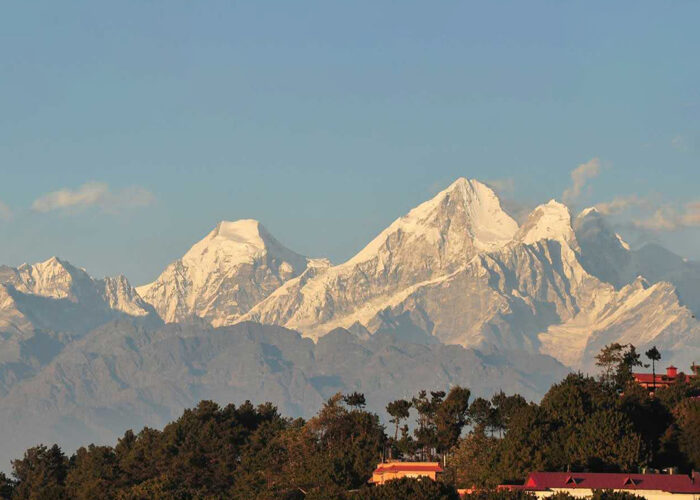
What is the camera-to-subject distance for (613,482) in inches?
6344

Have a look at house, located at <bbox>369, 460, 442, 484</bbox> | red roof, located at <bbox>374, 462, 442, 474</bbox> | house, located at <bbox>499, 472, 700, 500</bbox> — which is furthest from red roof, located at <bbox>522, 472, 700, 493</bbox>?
red roof, located at <bbox>374, 462, 442, 474</bbox>

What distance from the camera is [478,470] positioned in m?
180

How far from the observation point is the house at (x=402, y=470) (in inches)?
7121

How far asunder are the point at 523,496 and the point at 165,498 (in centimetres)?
4225

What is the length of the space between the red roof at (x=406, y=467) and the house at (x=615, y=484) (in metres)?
21.0

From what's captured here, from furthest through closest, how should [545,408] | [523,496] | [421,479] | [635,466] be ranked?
[545,408] < [635,466] < [421,479] < [523,496]

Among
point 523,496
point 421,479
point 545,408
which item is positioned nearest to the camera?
point 523,496

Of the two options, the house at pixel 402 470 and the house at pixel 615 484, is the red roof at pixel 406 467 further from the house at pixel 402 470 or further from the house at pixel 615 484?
the house at pixel 615 484

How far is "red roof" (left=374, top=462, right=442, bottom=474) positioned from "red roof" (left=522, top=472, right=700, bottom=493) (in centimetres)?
2180

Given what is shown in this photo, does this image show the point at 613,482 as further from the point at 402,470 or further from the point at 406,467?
the point at 406,467

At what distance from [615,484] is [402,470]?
29.5 metres

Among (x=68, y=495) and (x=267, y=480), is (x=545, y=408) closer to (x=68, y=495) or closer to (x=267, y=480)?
(x=267, y=480)

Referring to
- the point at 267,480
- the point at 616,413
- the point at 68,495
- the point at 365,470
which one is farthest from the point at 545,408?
the point at 68,495

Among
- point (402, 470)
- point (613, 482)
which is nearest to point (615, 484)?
point (613, 482)
